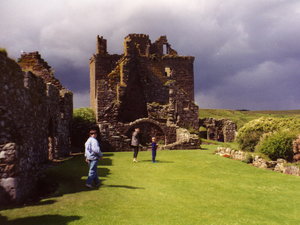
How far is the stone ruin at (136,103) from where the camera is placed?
25625 millimetres

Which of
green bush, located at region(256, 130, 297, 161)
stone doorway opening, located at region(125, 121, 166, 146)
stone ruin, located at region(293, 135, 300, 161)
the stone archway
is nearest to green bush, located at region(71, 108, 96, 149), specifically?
the stone archway

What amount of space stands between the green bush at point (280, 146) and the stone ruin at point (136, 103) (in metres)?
7.54

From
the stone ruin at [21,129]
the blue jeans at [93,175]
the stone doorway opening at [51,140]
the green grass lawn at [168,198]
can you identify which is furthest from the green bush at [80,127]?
the blue jeans at [93,175]

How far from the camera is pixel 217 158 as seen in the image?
733 inches

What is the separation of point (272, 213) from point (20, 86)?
9.16 metres

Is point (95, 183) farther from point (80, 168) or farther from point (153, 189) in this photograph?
point (80, 168)

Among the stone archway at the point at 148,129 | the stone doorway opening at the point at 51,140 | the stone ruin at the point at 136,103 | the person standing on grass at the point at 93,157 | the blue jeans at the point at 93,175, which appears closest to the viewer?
the blue jeans at the point at 93,175

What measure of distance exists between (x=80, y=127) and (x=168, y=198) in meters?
18.6

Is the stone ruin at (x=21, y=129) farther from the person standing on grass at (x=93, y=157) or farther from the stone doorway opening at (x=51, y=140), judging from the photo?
the person standing on grass at (x=93, y=157)

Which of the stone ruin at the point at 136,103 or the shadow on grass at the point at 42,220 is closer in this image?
the shadow on grass at the point at 42,220

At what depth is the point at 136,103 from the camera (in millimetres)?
34906

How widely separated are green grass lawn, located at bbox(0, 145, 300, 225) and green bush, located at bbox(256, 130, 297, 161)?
3.08 m

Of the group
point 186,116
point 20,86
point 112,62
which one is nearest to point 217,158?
point 20,86

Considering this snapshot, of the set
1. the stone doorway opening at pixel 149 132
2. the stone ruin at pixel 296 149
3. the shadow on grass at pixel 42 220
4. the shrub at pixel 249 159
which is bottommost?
the shadow on grass at pixel 42 220
